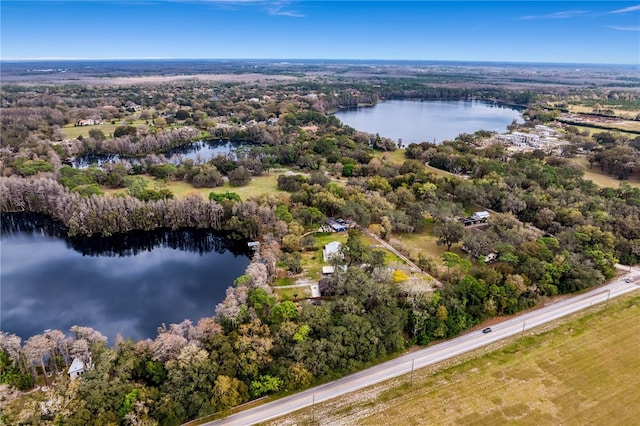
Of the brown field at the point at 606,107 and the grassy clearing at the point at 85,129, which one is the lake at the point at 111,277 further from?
the brown field at the point at 606,107

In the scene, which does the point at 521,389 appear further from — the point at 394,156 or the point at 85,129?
the point at 85,129

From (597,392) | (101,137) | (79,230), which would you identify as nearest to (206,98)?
(101,137)

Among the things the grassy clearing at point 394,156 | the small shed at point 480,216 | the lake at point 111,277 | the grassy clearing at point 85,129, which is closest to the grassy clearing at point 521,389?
the lake at point 111,277

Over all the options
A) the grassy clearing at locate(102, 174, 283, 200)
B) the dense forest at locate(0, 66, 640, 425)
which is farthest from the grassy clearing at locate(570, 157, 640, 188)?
the grassy clearing at locate(102, 174, 283, 200)

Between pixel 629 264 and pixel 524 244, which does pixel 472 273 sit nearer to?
pixel 524 244

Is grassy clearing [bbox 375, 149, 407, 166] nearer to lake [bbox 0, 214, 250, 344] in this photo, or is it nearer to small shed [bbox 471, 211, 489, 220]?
small shed [bbox 471, 211, 489, 220]
